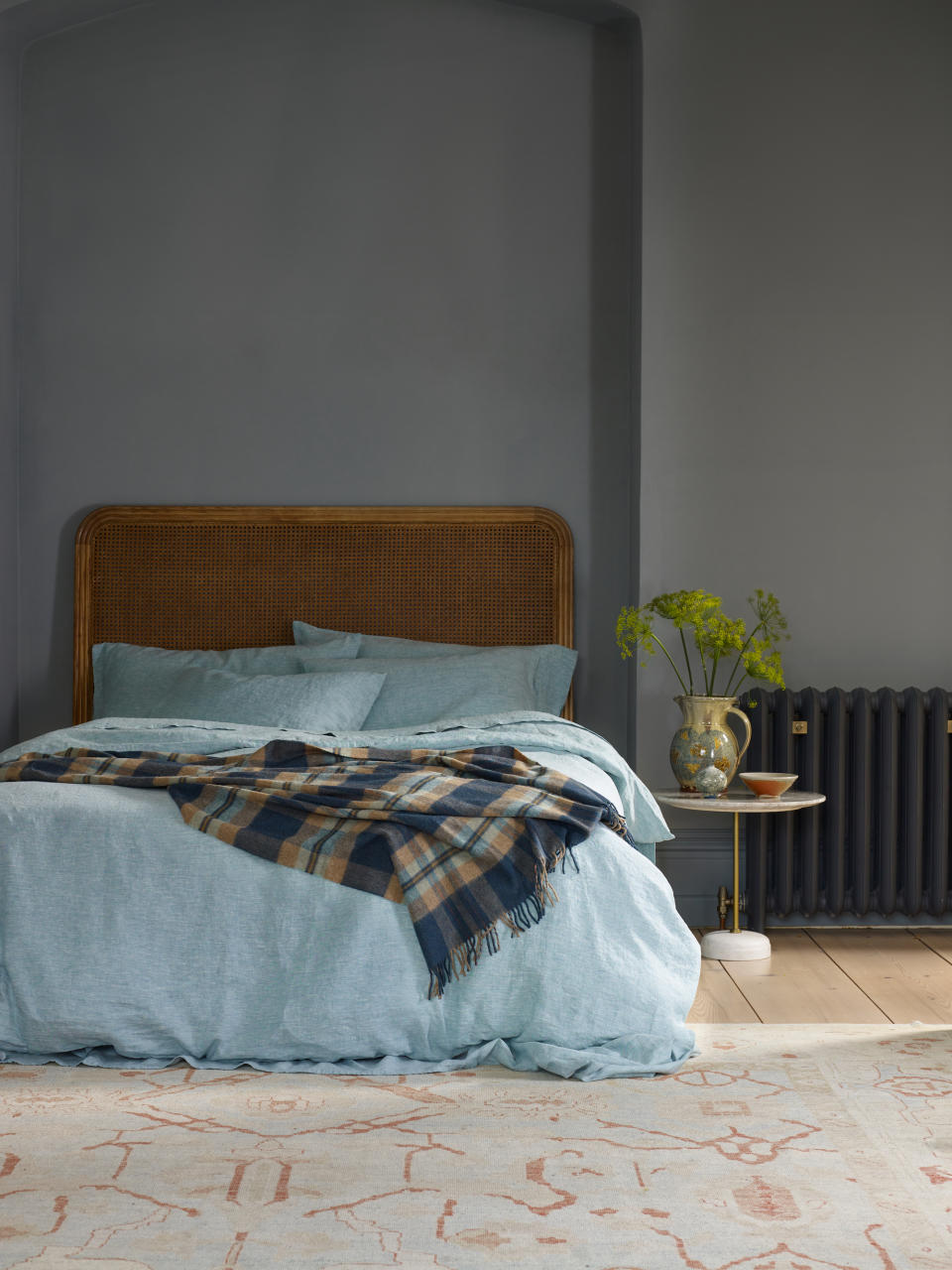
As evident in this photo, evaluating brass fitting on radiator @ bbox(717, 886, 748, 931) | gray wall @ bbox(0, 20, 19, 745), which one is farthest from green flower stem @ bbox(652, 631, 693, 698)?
gray wall @ bbox(0, 20, 19, 745)

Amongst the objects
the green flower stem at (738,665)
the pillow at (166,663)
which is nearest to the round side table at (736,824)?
the green flower stem at (738,665)

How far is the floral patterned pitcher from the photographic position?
3824mm

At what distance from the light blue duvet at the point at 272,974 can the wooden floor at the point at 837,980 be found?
1.95ft

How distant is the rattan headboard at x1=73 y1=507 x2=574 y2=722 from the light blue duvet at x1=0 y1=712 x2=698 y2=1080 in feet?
6.45

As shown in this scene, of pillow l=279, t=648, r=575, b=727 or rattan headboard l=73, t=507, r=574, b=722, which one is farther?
rattan headboard l=73, t=507, r=574, b=722

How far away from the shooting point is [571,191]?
4605mm

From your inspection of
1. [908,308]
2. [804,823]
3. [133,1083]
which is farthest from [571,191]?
[133,1083]

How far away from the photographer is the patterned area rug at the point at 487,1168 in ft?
5.90

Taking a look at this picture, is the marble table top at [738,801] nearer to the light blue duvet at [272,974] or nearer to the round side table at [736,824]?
the round side table at [736,824]

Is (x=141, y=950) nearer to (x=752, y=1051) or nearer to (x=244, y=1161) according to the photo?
(x=244, y=1161)

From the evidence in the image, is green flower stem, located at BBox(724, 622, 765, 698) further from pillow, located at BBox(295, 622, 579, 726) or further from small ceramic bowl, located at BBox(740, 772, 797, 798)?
pillow, located at BBox(295, 622, 579, 726)

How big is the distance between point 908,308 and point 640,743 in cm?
174

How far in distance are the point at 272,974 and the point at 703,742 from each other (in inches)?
66.8

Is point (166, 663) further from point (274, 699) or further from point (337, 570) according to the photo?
point (337, 570)
